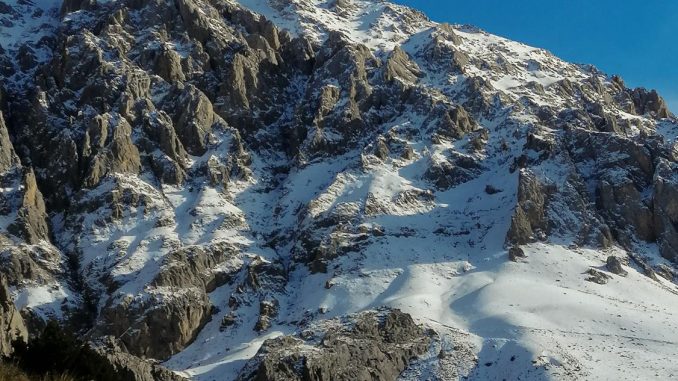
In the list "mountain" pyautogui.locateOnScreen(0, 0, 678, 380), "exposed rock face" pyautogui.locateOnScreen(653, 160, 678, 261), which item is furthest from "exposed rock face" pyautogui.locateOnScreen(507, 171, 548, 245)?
"exposed rock face" pyautogui.locateOnScreen(653, 160, 678, 261)

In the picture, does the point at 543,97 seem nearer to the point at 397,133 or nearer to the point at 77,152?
the point at 397,133

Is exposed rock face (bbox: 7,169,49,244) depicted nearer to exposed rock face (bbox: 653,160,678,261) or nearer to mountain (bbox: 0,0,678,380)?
mountain (bbox: 0,0,678,380)

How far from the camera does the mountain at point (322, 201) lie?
87062 mm

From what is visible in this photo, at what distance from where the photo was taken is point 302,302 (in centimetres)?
10081

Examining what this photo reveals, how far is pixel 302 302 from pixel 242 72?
206 feet

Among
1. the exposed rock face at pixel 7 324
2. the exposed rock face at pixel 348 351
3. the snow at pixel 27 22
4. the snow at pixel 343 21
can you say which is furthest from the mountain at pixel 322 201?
the exposed rock face at pixel 7 324

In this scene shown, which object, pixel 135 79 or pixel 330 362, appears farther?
pixel 135 79

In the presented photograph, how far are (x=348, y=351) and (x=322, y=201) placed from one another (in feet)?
132

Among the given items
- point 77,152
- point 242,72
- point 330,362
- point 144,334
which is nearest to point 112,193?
point 77,152

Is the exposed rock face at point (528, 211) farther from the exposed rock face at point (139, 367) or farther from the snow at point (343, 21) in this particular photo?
the snow at point (343, 21)

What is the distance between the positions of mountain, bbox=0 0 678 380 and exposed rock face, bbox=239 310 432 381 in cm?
28

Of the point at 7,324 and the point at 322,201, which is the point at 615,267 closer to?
the point at 322,201

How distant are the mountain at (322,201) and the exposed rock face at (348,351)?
283mm

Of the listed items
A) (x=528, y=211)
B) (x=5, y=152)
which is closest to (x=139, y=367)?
(x=528, y=211)
